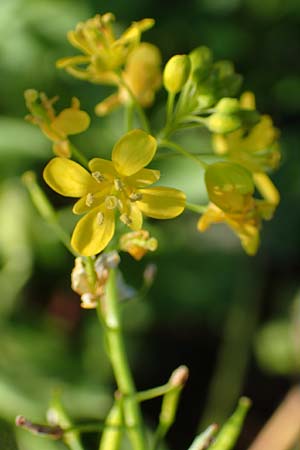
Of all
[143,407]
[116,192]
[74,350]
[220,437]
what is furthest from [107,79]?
[143,407]

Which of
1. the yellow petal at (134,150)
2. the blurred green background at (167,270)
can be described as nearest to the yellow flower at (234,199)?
the yellow petal at (134,150)

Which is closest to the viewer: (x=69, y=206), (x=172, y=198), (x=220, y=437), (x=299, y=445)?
(x=172, y=198)

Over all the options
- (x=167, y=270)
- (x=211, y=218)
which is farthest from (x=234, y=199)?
(x=167, y=270)

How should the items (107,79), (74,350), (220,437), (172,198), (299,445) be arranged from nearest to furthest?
(172,198) < (220,437) < (107,79) < (299,445) < (74,350)

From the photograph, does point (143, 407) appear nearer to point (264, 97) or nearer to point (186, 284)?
point (186, 284)

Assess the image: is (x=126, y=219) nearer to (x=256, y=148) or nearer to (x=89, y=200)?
(x=89, y=200)

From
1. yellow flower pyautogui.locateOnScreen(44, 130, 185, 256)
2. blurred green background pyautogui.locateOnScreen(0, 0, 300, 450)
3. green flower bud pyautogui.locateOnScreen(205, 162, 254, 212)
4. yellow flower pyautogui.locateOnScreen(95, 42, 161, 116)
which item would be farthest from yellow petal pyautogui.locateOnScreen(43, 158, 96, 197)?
blurred green background pyautogui.locateOnScreen(0, 0, 300, 450)

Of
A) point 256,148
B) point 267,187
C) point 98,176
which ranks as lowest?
point 267,187
